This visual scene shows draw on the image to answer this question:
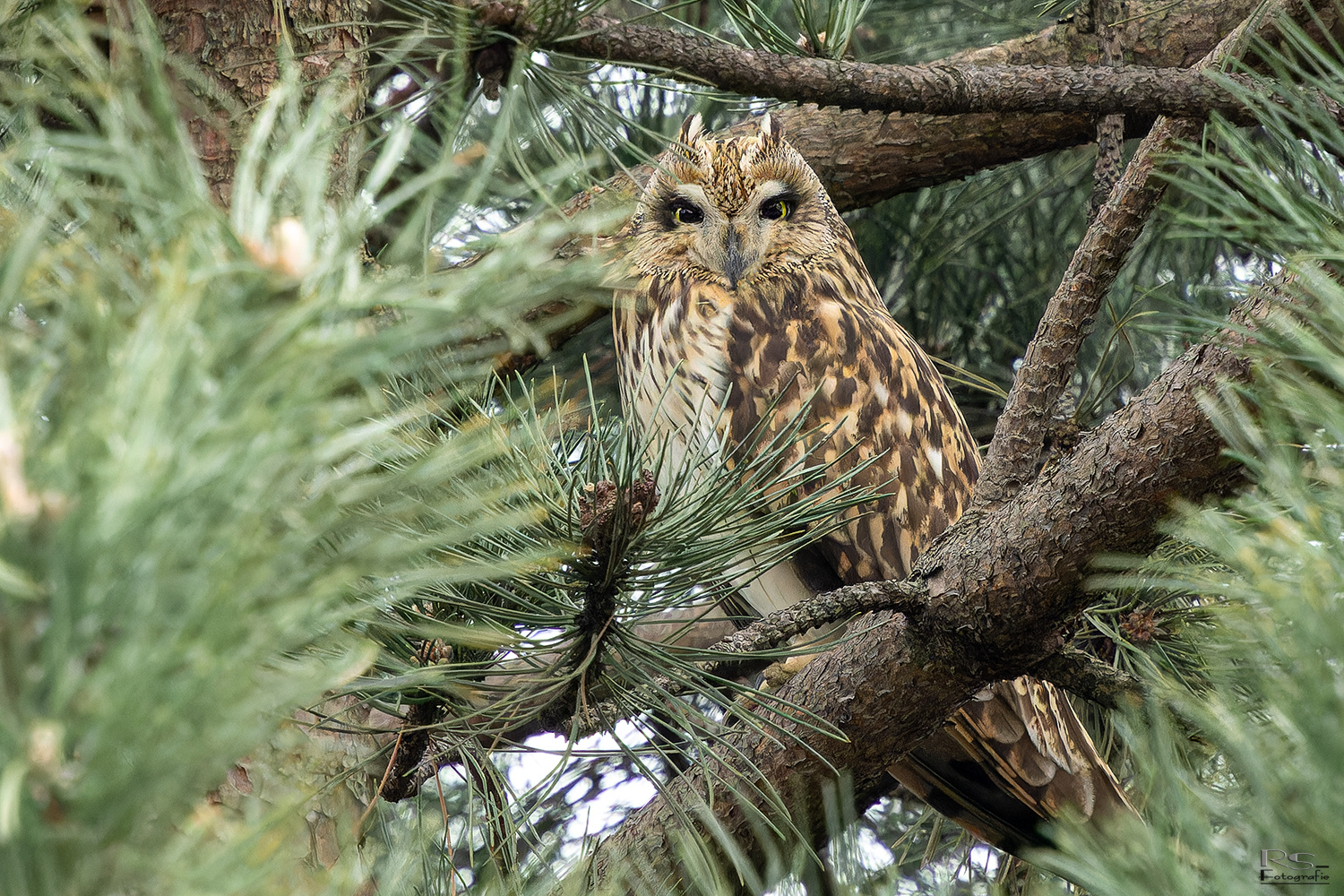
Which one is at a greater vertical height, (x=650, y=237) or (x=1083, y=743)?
(x=650, y=237)

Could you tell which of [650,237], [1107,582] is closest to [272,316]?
[1107,582]

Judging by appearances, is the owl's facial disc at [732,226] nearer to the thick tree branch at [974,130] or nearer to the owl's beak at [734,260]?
the owl's beak at [734,260]

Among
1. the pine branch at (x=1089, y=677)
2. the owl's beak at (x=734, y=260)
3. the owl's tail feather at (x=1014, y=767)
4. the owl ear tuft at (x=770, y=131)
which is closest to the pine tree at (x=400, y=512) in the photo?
the pine branch at (x=1089, y=677)

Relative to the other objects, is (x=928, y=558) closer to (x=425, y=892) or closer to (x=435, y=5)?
(x=425, y=892)

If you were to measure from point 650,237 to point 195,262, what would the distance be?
2066 mm

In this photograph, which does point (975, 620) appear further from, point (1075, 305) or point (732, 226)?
point (732, 226)

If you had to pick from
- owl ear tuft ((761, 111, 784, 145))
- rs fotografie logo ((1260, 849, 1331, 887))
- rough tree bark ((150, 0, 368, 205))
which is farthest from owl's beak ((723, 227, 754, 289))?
rs fotografie logo ((1260, 849, 1331, 887))

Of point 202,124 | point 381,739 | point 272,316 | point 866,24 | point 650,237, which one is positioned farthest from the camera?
point 866,24

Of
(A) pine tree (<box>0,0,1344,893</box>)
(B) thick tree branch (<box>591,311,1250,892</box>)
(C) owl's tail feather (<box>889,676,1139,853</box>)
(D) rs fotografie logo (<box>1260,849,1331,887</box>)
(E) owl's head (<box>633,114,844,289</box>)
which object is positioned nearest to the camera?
(A) pine tree (<box>0,0,1344,893</box>)

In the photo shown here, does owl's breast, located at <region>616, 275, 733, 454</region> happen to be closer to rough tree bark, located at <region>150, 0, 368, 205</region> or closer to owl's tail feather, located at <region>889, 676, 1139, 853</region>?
owl's tail feather, located at <region>889, 676, 1139, 853</region>

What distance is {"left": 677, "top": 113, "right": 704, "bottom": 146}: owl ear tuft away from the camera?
2.34 metres

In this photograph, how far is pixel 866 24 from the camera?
2.74 metres

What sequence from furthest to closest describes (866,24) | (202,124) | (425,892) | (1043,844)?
(866,24), (1043,844), (202,124), (425,892)

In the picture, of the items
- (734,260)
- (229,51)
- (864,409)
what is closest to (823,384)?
(864,409)
